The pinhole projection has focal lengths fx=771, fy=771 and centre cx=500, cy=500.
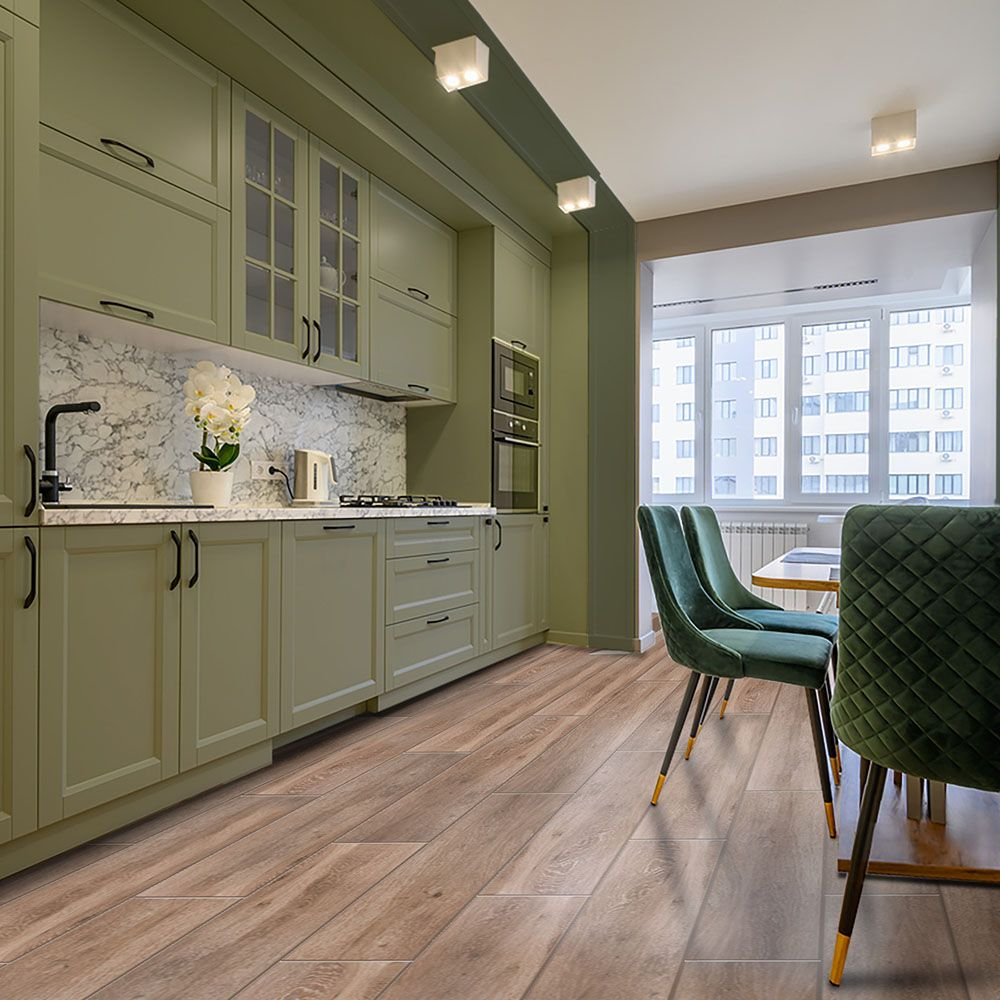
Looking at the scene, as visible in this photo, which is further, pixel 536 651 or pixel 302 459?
pixel 536 651

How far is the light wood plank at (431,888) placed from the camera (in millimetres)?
1521

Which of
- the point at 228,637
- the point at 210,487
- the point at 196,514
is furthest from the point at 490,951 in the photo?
the point at 210,487

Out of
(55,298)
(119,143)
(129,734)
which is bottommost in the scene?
(129,734)

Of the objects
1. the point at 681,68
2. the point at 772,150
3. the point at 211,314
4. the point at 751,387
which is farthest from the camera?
the point at 751,387

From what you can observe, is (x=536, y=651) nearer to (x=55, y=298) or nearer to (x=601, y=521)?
(x=601, y=521)

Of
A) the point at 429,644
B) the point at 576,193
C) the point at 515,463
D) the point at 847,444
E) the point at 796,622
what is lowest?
the point at 429,644

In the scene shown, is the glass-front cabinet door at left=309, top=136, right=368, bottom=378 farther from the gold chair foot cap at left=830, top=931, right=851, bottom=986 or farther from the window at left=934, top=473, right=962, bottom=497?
the window at left=934, top=473, right=962, bottom=497

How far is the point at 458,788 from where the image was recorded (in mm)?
2383

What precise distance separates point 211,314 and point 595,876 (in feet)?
6.70

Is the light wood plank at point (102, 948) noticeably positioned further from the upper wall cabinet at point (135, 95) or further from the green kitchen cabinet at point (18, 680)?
the upper wall cabinet at point (135, 95)

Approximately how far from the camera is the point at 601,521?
4656 mm

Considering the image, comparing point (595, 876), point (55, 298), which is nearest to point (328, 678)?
point (595, 876)

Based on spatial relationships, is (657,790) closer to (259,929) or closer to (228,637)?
(259,929)

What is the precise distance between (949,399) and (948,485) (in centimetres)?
60
